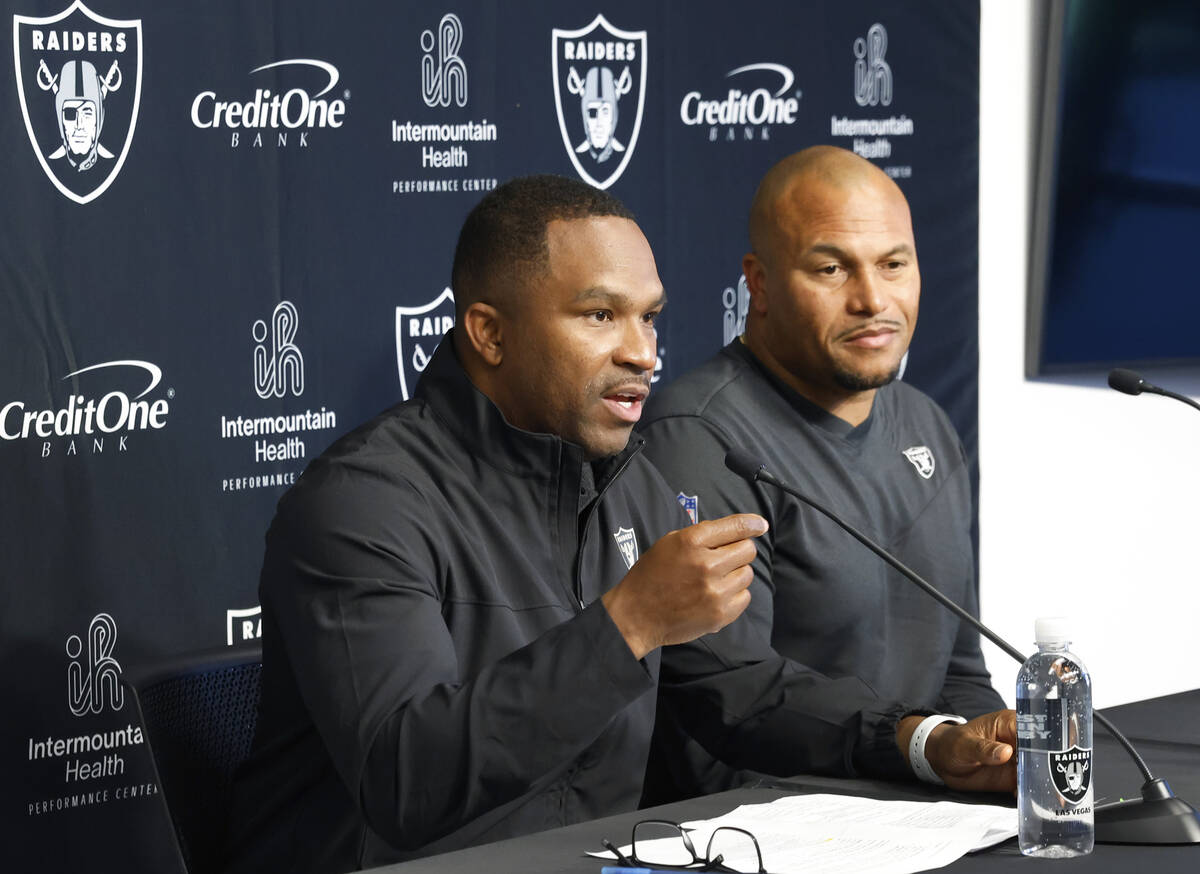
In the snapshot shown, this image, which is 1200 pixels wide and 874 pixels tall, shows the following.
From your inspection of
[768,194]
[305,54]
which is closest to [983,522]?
[768,194]

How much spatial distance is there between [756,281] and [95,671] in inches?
48.6

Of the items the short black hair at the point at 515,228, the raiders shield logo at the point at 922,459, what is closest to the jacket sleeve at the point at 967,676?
the raiders shield logo at the point at 922,459

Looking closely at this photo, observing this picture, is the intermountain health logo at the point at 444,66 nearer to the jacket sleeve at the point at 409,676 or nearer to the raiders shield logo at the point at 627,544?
the raiders shield logo at the point at 627,544

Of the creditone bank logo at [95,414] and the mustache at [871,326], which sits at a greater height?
the mustache at [871,326]

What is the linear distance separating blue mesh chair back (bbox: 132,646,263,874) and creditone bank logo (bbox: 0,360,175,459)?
0.75 metres

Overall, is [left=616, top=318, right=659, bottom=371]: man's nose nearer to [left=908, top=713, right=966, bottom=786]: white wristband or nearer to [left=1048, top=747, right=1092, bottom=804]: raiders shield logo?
[left=908, top=713, right=966, bottom=786]: white wristband

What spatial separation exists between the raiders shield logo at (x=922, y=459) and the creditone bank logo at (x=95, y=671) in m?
1.31

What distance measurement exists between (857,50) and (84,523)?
215 cm

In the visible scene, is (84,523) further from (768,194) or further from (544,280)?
(768,194)

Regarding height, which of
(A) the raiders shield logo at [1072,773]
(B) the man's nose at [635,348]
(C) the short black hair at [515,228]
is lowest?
(A) the raiders shield logo at [1072,773]

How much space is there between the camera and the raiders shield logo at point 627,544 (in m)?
2.03

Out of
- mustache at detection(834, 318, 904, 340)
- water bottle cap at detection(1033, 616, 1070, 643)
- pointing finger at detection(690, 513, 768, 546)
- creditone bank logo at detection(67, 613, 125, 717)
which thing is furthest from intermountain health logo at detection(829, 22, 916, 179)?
water bottle cap at detection(1033, 616, 1070, 643)

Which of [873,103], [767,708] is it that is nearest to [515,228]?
[767,708]

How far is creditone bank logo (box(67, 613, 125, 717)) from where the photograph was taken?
254cm
